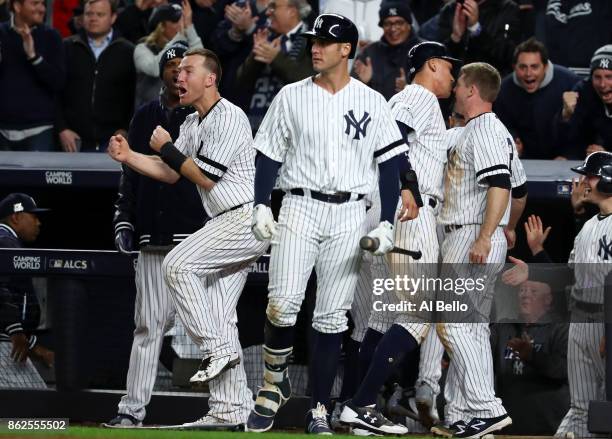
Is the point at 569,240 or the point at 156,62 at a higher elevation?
the point at 156,62

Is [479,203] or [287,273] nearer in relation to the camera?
[287,273]

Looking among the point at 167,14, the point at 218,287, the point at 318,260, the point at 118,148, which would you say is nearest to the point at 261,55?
the point at 167,14

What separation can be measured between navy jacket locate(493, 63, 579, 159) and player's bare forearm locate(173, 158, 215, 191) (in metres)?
2.92

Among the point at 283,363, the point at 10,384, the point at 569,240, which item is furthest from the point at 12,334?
the point at 569,240

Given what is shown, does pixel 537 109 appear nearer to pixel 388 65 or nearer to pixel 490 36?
pixel 490 36

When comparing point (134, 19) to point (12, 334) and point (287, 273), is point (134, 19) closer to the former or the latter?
point (12, 334)

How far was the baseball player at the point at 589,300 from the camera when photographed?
6.91 m

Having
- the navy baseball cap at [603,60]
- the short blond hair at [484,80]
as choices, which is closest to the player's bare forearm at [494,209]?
the short blond hair at [484,80]

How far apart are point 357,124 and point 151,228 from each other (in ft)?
4.75

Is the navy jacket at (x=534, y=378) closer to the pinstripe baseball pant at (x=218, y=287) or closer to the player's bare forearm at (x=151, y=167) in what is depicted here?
the pinstripe baseball pant at (x=218, y=287)

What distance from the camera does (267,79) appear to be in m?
9.02

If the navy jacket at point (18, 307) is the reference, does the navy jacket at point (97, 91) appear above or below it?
above

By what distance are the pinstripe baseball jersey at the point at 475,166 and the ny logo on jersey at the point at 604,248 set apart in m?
0.56

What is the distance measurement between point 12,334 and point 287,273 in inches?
80.1
